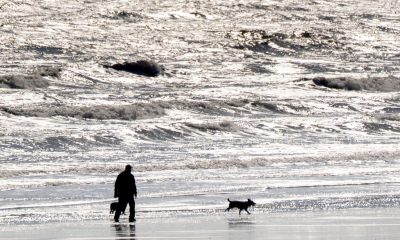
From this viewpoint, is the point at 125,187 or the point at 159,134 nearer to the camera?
the point at 125,187

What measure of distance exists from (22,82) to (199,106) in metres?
6.03

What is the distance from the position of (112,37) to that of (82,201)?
33.9 m

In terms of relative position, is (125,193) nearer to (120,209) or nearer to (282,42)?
(120,209)

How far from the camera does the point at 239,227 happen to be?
1481 cm

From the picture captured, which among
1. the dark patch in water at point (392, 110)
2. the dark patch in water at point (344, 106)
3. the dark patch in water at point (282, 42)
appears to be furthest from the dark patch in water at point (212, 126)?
the dark patch in water at point (282, 42)

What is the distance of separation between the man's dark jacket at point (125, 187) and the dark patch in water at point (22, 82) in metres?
23.2

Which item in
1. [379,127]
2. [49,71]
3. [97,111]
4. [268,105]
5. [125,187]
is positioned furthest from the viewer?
[49,71]

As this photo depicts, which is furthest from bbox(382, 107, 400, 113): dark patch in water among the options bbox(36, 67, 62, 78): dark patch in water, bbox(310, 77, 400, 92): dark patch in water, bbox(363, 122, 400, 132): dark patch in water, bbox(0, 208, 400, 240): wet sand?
bbox(0, 208, 400, 240): wet sand

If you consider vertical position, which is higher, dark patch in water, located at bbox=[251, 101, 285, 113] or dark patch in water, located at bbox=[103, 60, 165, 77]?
dark patch in water, located at bbox=[103, 60, 165, 77]

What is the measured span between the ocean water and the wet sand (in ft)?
2.72

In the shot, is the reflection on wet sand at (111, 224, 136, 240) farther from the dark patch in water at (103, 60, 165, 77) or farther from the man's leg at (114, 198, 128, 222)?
the dark patch in water at (103, 60, 165, 77)

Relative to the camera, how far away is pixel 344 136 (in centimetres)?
3447

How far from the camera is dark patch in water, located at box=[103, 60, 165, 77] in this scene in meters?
45.5

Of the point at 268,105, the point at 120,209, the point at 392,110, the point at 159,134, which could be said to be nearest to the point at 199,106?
the point at 268,105
